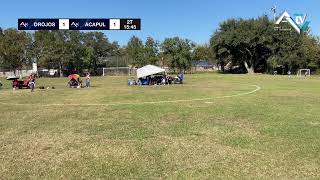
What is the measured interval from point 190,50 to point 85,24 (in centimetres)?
4828

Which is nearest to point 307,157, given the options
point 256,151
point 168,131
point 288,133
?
point 256,151

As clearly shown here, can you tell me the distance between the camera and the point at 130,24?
54531 mm

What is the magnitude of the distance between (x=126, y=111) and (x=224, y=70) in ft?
316

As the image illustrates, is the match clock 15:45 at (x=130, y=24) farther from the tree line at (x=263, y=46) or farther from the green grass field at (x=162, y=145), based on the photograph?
the tree line at (x=263, y=46)

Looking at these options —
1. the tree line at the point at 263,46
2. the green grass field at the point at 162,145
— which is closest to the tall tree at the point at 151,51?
the tree line at the point at 263,46

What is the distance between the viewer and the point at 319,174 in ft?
25.6

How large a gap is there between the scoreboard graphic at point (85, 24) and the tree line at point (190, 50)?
4000 cm

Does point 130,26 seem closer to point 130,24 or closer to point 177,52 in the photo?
point 130,24

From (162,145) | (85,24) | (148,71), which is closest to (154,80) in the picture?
(148,71)

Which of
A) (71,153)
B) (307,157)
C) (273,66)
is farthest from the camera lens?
(273,66)

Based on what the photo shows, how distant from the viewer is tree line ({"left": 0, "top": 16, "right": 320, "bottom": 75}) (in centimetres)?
8981

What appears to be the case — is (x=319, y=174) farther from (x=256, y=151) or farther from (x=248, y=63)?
(x=248, y=63)

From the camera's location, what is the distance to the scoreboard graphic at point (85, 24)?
54.5 m

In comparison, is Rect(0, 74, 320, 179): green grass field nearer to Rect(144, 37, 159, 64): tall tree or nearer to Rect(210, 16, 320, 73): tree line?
Rect(210, 16, 320, 73): tree line
